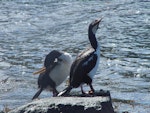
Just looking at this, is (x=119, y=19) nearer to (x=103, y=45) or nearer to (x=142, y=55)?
(x=103, y=45)

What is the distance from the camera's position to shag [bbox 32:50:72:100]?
12227 millimetres

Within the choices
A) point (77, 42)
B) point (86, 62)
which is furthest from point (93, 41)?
point (77, 42)

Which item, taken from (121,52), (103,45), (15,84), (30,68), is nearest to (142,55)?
(121,52)

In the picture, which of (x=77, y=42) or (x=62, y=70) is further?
(x=77, y=42)

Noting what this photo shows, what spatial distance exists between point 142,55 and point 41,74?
7245 mm

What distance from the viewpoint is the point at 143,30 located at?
23.4 metres

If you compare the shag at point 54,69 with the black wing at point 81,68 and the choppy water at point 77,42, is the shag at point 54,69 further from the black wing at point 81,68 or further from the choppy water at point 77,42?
the choppy water at point 77,42

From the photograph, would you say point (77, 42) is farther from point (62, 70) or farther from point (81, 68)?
point (81, 68)

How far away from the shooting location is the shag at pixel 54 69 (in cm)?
1223

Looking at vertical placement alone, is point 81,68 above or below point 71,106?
above

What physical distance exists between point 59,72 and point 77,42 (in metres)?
9.49

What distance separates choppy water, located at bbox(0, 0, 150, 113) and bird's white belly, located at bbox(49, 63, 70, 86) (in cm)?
148

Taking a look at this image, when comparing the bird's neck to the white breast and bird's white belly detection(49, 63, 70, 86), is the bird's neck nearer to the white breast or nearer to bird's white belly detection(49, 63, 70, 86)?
the white breast

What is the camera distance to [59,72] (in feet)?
40.7
